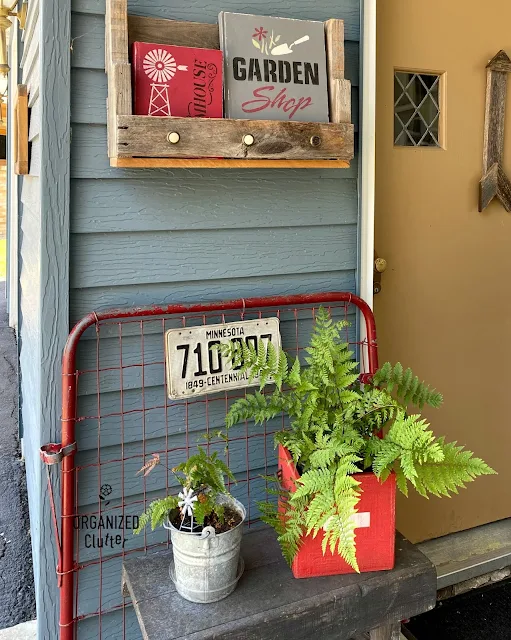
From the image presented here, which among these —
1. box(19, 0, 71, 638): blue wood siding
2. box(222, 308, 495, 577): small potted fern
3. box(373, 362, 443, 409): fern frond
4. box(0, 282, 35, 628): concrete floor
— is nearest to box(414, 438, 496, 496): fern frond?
box(222, 308, 495, 577): small potted fern

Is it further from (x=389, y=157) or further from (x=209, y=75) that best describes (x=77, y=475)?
(x=389, y=157)

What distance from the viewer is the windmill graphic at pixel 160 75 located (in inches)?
62.2

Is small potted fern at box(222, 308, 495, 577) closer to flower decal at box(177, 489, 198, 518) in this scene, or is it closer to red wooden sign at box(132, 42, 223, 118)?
flower decal at box(177, 489, 198, 518)

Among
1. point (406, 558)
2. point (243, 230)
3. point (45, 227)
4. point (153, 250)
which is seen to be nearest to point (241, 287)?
point (243, 230)

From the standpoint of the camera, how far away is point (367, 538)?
1559mm

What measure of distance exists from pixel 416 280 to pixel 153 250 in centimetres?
105

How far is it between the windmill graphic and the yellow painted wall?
2.83 ft

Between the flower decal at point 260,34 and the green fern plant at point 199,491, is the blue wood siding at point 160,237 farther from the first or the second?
the green fern plant at point 199,491

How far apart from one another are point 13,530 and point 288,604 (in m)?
1.97

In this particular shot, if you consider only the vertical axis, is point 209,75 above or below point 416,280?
above

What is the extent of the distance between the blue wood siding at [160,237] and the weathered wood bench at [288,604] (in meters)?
0.35

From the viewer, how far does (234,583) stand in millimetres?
1546

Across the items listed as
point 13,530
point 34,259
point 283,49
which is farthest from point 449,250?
point 13,530

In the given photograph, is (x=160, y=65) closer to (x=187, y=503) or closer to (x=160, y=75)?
(x=160, y=75)
